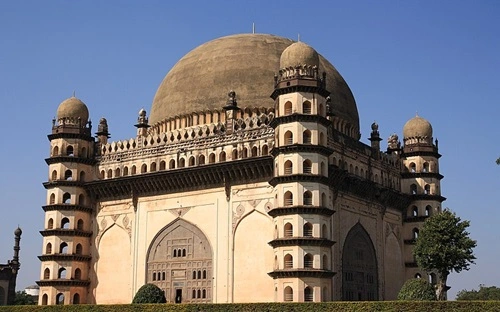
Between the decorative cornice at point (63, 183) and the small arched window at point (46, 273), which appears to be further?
the decorative cornice at point (63, 183)

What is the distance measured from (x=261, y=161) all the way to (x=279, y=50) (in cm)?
1011

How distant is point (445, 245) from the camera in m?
37.0

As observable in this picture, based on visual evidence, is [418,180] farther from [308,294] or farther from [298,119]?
[308,294]

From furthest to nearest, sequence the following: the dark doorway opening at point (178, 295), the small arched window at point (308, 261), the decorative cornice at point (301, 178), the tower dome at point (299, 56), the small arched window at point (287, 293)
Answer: the dark doorway opening at point (178, 295), the tower dome at point (299, 56), the decorative cornice at point (301, 178), the small arched window at point (308, 261), the small arched window at point (287, 293)

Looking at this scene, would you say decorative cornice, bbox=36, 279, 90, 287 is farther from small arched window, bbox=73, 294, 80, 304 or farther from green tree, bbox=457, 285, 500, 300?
green tree, bbox=457, 285, 500, 300

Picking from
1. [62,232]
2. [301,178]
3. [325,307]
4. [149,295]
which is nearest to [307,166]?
[301,178]

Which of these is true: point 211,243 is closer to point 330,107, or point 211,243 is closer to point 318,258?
point 318,258

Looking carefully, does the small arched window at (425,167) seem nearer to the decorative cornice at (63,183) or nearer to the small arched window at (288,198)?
the small arched window at (288,198)

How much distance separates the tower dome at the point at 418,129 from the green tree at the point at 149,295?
1839cm

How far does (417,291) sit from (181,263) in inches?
482

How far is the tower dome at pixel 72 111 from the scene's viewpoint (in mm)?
43125

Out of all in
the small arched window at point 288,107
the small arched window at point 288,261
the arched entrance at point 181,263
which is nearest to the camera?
the small arched window at point 288,261

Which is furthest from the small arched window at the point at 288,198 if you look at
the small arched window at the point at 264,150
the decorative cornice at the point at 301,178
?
the small arched window at the point at 264,150

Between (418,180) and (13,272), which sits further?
(13,272)
